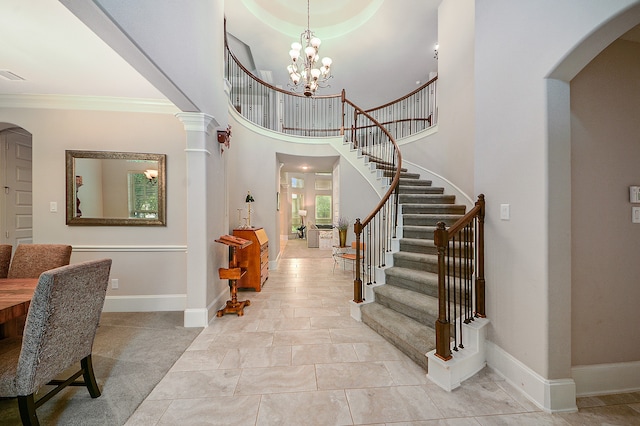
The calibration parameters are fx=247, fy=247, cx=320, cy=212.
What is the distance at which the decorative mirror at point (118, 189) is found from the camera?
325cm

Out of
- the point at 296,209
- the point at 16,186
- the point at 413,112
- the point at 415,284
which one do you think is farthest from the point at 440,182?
the point at 296,209

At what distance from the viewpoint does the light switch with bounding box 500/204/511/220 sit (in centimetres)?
198

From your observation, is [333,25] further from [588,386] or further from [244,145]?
[588,386]

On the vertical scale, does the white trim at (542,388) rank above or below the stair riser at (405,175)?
below

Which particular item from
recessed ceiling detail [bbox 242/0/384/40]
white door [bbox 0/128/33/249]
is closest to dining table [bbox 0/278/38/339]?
white door [bbox 0/128/33/249]

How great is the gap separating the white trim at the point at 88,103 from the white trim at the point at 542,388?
4591mm

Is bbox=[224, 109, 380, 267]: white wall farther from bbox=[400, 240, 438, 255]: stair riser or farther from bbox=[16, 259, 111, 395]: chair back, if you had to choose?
bbox=[16, 259, 111, 395]: chair back

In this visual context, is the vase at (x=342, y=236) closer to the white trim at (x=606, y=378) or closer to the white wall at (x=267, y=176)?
the white wall at (x=267, y=176)

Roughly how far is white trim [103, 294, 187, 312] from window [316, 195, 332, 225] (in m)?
9.73

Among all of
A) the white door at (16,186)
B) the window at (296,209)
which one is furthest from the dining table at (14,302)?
the window at (296,209)

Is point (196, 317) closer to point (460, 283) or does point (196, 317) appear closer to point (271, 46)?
point (460, 283)

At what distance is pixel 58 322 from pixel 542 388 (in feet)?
10.2

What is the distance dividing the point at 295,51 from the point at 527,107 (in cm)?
419

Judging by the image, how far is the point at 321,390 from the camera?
185 cm
